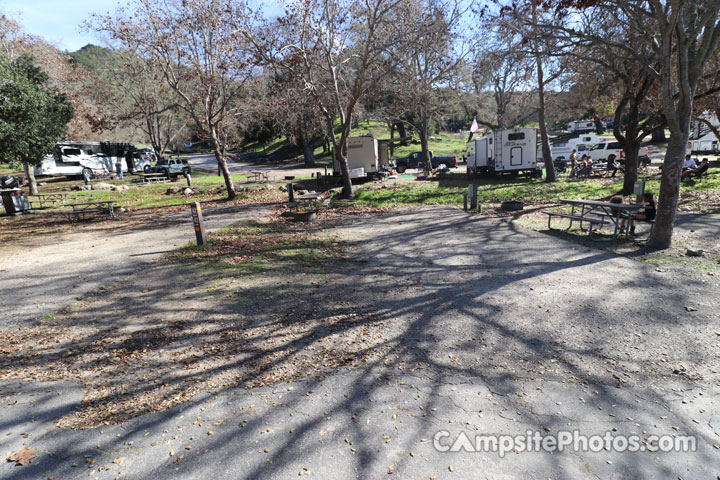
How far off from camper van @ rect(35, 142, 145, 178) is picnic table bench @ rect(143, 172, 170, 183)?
4.09 metres

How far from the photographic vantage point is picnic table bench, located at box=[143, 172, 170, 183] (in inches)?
1192

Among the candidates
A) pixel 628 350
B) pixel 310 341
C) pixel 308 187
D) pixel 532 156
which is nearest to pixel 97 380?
pixel 310 341

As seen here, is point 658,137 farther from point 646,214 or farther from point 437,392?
point 437,392

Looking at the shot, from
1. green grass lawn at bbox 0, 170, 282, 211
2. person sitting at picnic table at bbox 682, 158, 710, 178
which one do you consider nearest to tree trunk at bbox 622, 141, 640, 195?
person sitting at picnic table at bbox 682, 158, 710, 178

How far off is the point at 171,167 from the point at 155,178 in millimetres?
3234

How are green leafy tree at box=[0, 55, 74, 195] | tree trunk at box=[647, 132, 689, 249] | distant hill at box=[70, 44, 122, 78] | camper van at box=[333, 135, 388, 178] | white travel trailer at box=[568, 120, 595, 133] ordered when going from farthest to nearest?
white travel trailer at box=[568, 120, 595, 133], distant hill at box=[70, 44, 122, 78], camper van at box=[333, 135, 388, 178], green leafy tree at box=[0, 55, 74, 195], tree trunk at box=[647, 132, 689, 249]

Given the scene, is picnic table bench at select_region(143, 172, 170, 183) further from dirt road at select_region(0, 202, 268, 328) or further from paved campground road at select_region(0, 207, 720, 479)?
paved campground road at select_region(0, 207, 720, 479)

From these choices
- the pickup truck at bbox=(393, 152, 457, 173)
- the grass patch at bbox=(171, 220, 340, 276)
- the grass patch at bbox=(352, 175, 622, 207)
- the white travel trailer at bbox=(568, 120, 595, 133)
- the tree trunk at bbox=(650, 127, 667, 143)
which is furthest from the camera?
the white travel trailer at bbox=(568, 120, 595, 133)

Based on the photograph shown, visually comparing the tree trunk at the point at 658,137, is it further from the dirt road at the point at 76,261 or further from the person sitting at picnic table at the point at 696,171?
the dirt road at the point at 76,261

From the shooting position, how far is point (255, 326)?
551cm

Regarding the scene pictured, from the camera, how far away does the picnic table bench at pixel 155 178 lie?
30289mm

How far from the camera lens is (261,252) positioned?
384 inches

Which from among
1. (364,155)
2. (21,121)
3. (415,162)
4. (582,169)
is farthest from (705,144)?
(21,121)

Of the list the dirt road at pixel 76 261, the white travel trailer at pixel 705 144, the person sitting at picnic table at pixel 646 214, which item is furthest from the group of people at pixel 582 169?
the dirt road at pixel 76 261
